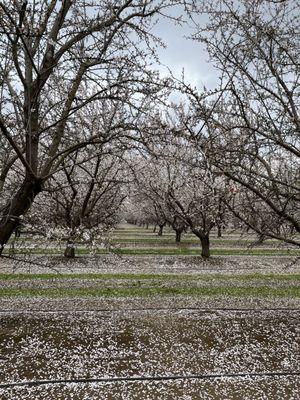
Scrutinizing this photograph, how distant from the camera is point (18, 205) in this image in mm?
6996

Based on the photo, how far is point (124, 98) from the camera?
7.39m

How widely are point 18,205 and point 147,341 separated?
4.04 meters

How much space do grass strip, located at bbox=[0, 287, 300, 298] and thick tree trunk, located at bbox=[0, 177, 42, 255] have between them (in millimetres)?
6815

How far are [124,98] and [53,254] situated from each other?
19663 mm

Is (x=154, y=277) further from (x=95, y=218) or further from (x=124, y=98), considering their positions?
(x=124, y=98)

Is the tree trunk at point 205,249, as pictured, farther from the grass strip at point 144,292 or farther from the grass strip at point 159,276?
the grass strip at point 144,292

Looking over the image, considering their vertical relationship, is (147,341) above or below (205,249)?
below

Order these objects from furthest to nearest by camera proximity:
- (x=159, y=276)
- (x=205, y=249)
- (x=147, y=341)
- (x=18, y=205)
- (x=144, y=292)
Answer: (x=205, y=249)
(x=159, y=276)
(x=144, y=292)
(x=147, y=341)
(x=18, y=205)

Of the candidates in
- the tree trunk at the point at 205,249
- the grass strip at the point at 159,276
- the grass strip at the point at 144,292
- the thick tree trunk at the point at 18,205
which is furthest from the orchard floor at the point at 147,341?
the tree trunk at the point at 205,249

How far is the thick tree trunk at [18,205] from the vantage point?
685 centimetres

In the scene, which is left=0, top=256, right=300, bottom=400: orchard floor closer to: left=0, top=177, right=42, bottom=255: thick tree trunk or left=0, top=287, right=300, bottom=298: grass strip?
left=0, top=287, right=300, bottom=298: grass strip

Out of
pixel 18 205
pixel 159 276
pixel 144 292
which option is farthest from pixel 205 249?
pixel 18 205

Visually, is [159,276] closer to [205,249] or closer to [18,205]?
[205,249]

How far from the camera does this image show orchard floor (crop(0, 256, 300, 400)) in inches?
260
